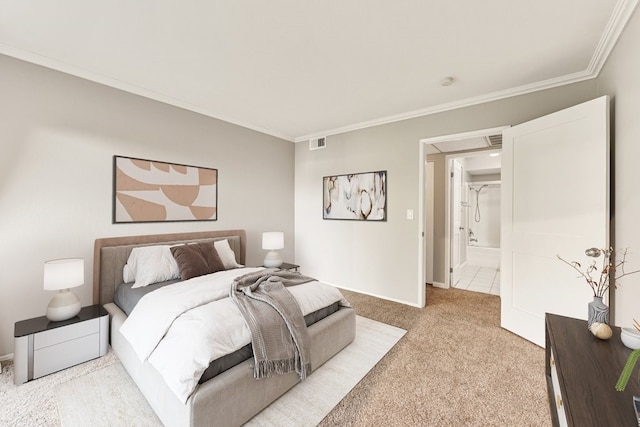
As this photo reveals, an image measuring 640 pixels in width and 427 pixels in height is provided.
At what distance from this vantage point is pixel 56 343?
2.04m

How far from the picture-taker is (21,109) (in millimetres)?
2223

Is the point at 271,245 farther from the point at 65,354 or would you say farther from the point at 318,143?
the point at 65,354

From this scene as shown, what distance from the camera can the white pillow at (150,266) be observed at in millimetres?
2564

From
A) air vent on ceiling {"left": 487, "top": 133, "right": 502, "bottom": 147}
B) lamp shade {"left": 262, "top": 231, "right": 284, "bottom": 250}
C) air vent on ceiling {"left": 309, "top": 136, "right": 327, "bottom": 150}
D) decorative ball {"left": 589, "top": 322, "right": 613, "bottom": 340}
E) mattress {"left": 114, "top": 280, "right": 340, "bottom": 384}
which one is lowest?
mattress {"left": 114, "top": 280, "right": 340, "bottom": 384}

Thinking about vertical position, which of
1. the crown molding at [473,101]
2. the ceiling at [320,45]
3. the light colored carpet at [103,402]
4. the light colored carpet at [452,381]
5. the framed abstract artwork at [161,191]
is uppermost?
the ceiling at [320,45]

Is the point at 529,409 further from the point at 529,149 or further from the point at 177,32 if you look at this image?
the point at 177,32

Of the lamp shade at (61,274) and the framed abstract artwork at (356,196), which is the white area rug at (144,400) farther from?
the framed abstract artwork at (356,196)

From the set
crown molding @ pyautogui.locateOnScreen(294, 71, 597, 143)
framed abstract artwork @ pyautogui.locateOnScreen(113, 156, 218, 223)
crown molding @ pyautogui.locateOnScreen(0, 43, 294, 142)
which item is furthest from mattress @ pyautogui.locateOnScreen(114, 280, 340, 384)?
crown molding @ pyautogui.locateOnScreen(294, 71, 597, 143)

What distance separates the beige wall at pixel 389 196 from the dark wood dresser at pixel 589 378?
2.11 m

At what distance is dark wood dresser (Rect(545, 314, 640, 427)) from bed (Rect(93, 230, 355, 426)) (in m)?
1.41

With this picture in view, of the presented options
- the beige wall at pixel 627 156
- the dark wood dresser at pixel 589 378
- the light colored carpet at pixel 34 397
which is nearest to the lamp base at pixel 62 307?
the light colored carpet at pixel 34 397

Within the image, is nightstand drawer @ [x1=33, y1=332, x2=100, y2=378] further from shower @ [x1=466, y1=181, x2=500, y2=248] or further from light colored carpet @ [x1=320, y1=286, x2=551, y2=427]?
shower @ [x1=466, y1=181, x2=500, y2=248]

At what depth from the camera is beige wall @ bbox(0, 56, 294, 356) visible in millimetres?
2186

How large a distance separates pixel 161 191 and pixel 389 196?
284cm
